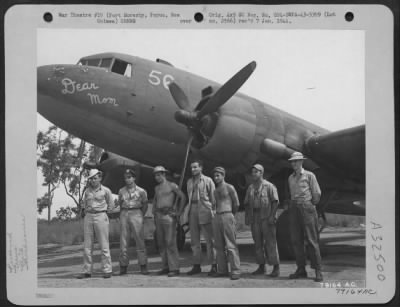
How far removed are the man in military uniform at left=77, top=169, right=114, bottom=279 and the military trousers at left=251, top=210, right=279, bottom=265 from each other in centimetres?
234

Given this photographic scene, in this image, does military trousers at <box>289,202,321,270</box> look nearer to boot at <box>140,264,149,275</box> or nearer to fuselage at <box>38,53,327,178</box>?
fuselage at <box>38,53,327,178</box>

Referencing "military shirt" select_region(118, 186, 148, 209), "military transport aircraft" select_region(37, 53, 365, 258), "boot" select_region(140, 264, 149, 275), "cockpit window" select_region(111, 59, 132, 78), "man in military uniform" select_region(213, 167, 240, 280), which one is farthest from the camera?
"cockpit window" select_region(111, 59, 132, 78)

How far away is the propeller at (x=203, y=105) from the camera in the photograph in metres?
9.38

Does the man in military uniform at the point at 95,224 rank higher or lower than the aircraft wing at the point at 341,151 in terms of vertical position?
lower

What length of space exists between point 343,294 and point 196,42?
4.67 m

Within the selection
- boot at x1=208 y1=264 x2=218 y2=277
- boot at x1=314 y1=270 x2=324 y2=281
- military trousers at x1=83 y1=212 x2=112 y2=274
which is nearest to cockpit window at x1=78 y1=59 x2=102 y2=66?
Answer: military trousers at x1=83 y1=212 x2=112 y2=274

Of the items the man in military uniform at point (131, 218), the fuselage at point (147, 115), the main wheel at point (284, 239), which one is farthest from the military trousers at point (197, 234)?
the main wheel at point (284, 239)

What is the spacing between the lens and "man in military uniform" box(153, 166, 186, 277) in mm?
8523

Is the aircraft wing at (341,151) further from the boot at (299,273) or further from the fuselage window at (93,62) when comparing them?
the fuselage window at (93,62)

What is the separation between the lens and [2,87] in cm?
Answer: 834

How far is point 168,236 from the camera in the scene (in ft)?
28.0

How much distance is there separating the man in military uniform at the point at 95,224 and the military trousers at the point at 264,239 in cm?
234

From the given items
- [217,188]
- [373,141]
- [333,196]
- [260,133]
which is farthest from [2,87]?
[333,196]

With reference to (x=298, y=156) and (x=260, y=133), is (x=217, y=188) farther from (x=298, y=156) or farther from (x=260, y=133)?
(x=260, y=133)
